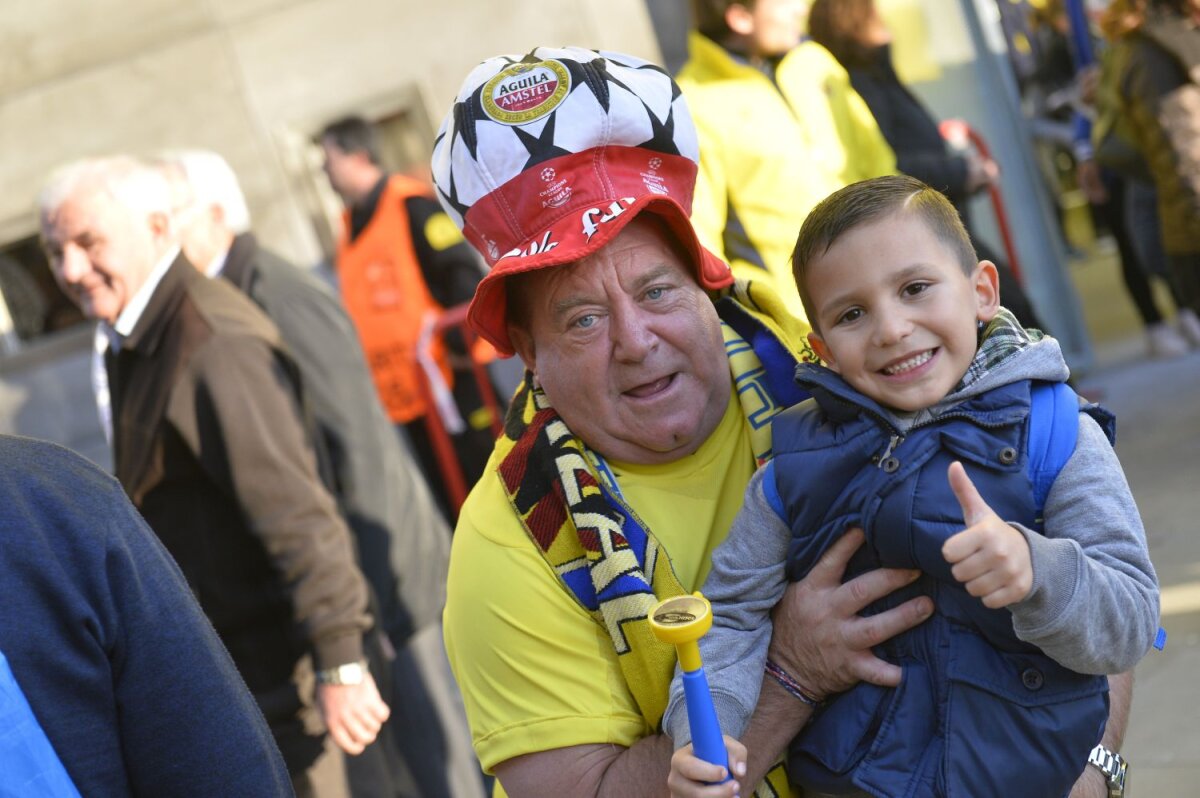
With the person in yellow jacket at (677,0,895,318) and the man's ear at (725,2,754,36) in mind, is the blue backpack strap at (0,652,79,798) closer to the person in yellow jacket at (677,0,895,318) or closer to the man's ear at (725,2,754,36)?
the person in yellow jacket at (677,0,895,318)

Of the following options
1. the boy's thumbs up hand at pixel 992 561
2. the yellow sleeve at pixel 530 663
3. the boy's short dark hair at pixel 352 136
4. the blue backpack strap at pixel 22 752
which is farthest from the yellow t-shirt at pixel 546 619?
the boy's short dark hair at pixel 352 136

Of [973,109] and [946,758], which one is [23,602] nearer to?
[946,758]

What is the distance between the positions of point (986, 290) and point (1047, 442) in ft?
0.81

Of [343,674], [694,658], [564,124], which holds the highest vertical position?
[564,124]

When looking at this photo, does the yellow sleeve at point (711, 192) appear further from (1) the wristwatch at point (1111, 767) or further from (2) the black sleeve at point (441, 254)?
(2) the black sleeve at point (441, 254)

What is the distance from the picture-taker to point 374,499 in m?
4.07

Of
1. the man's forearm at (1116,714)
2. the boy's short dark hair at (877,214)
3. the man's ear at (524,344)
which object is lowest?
the man's forearm at (1116,714)

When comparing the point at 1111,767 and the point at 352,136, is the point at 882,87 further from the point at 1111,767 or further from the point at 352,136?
the point at 1111,767

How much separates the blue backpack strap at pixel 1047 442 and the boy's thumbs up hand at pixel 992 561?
165mm

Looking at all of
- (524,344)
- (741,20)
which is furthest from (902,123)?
(524,344)

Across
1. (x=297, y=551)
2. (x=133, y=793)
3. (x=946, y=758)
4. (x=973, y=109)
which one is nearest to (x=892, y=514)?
(x=946, y=758)

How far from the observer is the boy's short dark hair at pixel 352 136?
258 inches

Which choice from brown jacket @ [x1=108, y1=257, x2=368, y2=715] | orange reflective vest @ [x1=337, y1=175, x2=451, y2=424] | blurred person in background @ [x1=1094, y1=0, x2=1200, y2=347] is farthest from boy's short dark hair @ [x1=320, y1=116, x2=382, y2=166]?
blurred person in background @ [x1=1094, y1=0, x2=1200, y2=347]

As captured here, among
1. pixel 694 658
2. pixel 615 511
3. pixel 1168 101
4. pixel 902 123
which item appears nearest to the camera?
pixel 694 658
